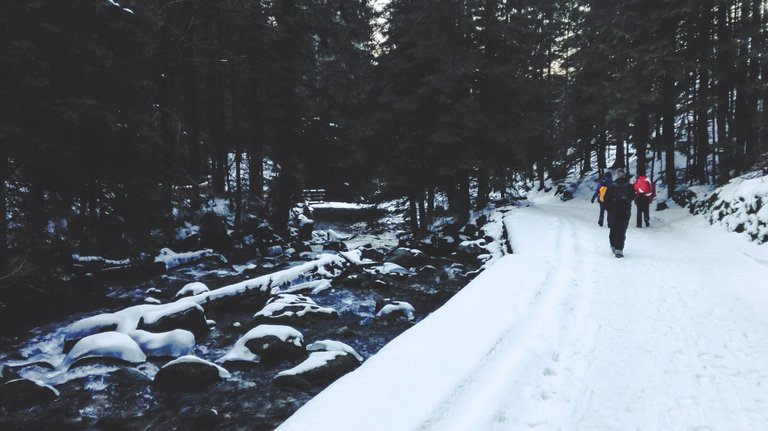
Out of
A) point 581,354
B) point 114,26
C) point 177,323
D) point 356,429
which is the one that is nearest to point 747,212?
point 581,354

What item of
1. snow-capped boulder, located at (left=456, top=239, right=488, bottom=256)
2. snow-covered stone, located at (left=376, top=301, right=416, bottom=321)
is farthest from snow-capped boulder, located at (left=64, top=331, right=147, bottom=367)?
snow-capped boulder, located at (left=456, top=239, right=488, bottom=256)

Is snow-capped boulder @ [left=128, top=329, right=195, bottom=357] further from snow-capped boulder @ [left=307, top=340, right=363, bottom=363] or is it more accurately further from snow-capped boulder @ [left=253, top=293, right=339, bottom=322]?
snow-capped boulder @ [left=307, top=340, right=363, bottom=363]

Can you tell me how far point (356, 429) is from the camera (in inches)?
128

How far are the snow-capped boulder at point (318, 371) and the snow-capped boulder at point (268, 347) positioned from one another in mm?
618

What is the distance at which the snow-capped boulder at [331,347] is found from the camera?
6885 mm

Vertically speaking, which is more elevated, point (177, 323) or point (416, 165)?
point (416, 165)

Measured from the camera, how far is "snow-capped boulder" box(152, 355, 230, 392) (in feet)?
19.2

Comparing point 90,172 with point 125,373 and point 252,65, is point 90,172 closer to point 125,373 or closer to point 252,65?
point 125,373

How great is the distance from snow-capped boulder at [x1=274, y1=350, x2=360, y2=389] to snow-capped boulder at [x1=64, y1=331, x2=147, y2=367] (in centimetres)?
Result: 254

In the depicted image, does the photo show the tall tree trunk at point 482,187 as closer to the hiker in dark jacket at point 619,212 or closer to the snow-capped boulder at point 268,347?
the hiker in dark jacket at point 619,212

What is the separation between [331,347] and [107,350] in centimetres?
357

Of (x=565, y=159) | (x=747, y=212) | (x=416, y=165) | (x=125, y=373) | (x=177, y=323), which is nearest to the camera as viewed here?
(x=125, y=373)

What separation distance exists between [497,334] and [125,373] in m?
5.45

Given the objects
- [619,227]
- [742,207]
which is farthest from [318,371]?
[742,207]
